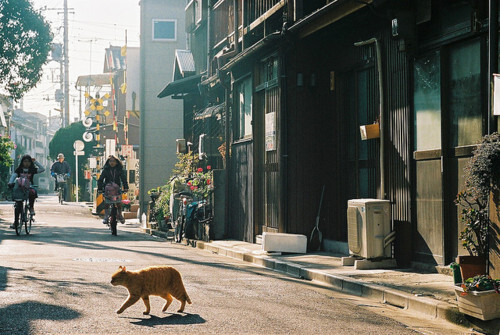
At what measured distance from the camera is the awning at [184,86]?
25.2m

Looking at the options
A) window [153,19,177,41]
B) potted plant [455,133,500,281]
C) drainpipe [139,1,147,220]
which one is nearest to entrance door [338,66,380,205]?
potted plant [455,133,500,281]

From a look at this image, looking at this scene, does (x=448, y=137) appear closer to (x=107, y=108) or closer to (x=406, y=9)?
(x=406, y=9)

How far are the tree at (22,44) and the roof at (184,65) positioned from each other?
191 inches

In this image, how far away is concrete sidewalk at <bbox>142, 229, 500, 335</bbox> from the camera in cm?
789

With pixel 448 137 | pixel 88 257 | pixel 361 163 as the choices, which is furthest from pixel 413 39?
pixel 88 257

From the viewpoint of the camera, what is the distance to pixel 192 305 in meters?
8.16

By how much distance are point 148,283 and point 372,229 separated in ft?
16.3

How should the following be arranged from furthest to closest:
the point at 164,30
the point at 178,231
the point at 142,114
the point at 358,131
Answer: the point at 164,30
the point at 142,114
the point at 178,231
the point at 358,131

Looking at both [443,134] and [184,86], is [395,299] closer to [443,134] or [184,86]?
[443,134]

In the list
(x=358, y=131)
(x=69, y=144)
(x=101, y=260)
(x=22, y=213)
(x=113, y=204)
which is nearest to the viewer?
(x=101, y=260)

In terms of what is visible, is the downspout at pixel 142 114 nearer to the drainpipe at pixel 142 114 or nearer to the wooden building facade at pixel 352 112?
the drainpipe at pixel 142 114

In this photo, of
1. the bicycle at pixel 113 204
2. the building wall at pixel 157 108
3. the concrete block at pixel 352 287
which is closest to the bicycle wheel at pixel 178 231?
the bicycle at pixel 113 204

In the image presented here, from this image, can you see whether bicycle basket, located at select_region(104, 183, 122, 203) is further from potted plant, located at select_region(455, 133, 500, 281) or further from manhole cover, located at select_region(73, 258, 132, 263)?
potted plant, located at select_region(455, 133, 500, 281)

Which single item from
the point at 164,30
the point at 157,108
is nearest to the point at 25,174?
the point at 157,108
